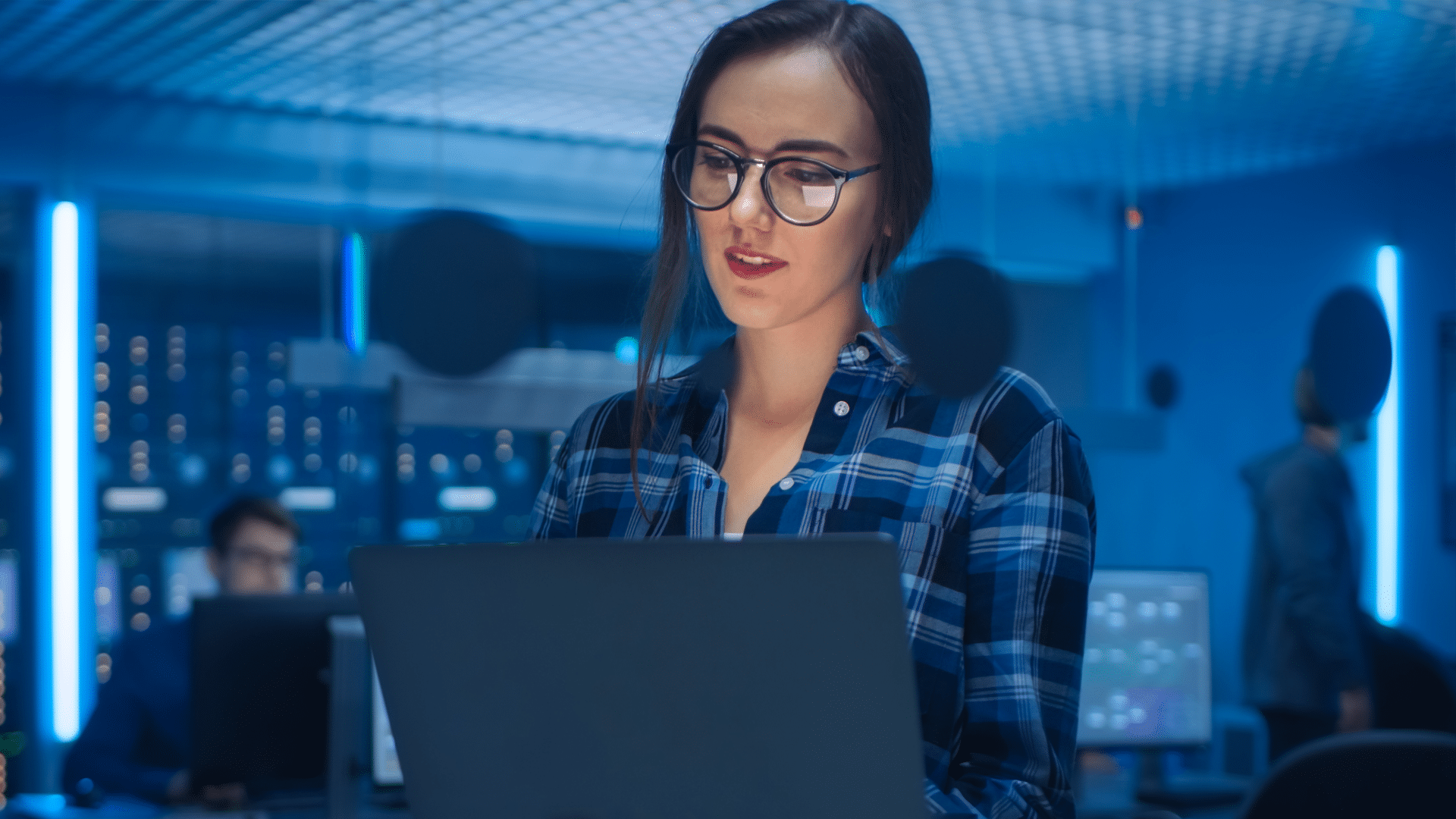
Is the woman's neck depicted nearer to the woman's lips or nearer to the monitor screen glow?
the woman's lips

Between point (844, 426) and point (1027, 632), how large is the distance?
0.68 ft

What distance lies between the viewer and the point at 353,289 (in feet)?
15.8

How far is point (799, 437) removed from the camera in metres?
0.96

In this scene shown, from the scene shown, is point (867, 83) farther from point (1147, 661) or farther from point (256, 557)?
point (256, 557)

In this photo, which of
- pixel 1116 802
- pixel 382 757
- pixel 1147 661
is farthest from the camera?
pixel 1147 661

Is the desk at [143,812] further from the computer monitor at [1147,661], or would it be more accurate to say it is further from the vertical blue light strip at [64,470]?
the vertical blue light strip at [64,470]

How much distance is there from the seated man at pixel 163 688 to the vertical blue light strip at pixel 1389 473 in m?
4.34

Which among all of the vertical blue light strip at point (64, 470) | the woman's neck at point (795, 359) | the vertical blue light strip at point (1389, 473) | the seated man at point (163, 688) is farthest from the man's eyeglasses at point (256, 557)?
the vertical blue light strip at point (1389, 473)

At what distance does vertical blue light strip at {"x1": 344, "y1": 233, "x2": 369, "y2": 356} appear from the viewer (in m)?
4.84

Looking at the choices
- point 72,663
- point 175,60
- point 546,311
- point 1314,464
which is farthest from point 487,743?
point 546,311

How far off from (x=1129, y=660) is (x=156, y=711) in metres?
2.51

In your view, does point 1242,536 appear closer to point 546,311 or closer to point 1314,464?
point 1314,464

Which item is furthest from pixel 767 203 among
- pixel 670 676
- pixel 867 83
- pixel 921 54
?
pixel 921 54

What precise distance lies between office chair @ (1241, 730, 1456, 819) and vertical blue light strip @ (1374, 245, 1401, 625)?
4.17m
